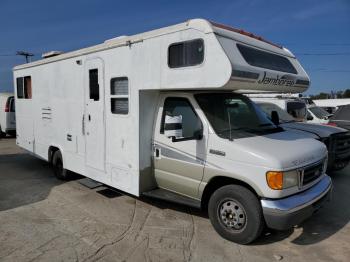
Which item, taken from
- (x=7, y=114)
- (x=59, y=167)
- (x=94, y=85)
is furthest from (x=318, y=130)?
(x=7, y=114)

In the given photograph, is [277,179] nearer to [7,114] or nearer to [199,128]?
[199,128]

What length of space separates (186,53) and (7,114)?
13518mm

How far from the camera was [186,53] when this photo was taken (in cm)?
471

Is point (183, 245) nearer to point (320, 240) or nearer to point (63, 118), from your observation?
point (320, 240)

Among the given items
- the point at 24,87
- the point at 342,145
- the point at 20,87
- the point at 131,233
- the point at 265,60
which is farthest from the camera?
the point at 20,87

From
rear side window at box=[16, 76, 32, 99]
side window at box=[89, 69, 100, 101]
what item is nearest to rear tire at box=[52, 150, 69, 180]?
rear side window at box=[16, 76, 32, 99]

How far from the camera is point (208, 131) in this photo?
15.9 feet

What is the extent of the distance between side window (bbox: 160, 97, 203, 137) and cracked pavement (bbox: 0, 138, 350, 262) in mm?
1436

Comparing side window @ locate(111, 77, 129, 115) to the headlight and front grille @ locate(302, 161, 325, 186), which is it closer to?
the headlight

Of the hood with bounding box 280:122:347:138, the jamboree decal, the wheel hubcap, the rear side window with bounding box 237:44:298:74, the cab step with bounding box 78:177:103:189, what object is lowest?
the cab step with bounding box 78:177:103:189

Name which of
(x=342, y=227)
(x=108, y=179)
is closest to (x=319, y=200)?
(x=342, y=227)

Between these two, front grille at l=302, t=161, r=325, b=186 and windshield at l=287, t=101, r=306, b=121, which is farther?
windshield at l=287, t=101, r=306, b=121

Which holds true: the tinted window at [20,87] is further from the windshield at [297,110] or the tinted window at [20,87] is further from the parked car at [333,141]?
the windshield at [297,110]

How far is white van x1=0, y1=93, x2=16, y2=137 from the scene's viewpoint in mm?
15758
